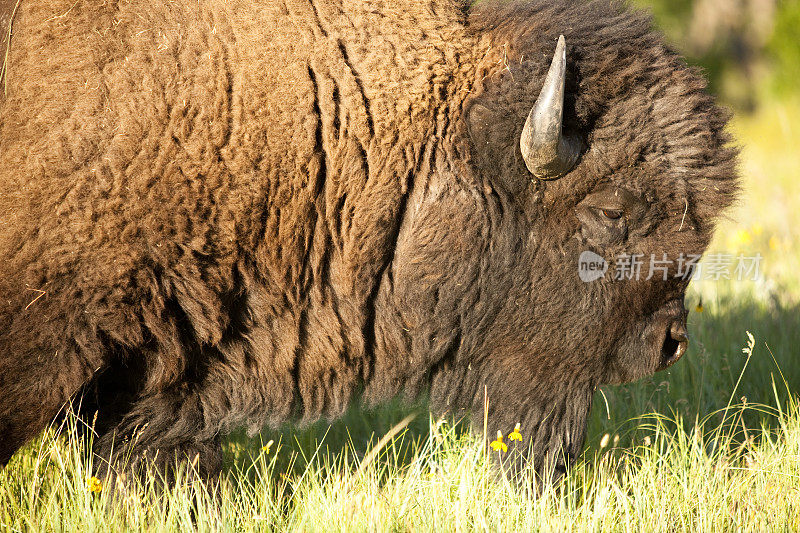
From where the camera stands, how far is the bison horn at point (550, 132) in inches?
106

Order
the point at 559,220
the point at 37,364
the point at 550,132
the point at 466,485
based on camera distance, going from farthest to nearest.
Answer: the point at 466,485
the point at 559,220
the point at 550,132
the point at 37,364

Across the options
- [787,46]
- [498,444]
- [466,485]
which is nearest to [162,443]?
[466,485]

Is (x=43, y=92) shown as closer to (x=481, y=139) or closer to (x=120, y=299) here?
(x=120, y=299)

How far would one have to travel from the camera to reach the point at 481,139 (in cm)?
290

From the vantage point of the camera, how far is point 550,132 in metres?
2.74

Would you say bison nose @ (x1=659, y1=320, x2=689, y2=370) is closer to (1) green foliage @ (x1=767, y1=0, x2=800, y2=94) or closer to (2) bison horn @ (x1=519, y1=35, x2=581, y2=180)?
(2) bison horn @ (x1=519, y1=35, x2=581, y2=180)

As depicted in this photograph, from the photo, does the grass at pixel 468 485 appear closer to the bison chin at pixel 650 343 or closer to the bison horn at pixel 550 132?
the bison chin at pixel 650 343

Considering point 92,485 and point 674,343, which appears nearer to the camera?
point 92,485

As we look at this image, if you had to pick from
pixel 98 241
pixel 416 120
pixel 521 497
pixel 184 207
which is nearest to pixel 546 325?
pixel 521 497

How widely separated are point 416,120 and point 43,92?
1.23 metres

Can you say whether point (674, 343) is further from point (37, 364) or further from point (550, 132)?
point (37, 364)

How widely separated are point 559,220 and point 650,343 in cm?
66

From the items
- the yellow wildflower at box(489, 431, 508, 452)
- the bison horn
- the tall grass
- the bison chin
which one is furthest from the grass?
the bison horn

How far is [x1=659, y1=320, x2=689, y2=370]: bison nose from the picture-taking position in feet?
10.7
